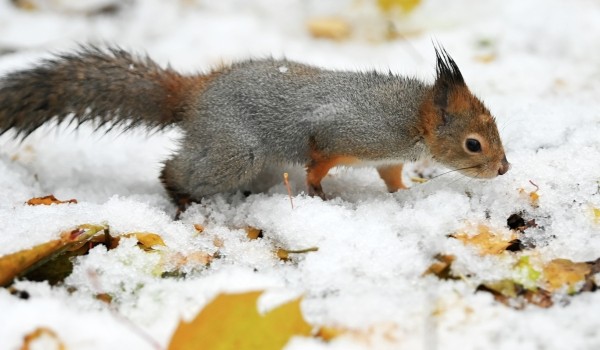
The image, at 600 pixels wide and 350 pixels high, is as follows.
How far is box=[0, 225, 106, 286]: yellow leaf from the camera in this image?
162cm

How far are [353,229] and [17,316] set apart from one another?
90 cm

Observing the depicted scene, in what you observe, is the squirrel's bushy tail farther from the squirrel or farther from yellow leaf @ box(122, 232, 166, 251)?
yellow leaf @ box(122, 232, 166, 251)

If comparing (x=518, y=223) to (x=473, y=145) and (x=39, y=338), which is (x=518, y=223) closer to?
(x=473, y=145)

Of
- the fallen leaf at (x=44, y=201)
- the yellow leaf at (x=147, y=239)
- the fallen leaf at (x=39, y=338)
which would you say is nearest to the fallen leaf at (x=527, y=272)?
the yellow leaf at (x=147, y=239)

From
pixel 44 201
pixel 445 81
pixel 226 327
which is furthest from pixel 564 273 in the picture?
pixel 44 201

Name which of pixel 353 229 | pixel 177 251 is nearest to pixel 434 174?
pixel 353 229

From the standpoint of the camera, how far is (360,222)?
1.93 meters

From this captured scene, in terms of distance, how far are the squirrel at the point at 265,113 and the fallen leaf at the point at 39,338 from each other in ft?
2.95

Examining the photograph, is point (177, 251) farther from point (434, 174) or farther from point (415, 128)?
point (434, 174)

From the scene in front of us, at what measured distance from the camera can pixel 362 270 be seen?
5.66ft

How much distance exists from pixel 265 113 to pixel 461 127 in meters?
0.65

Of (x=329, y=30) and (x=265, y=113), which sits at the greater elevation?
(x=329, y=30)

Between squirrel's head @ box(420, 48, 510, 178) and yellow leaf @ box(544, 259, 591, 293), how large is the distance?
1.46 feet

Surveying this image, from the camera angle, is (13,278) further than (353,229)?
No
